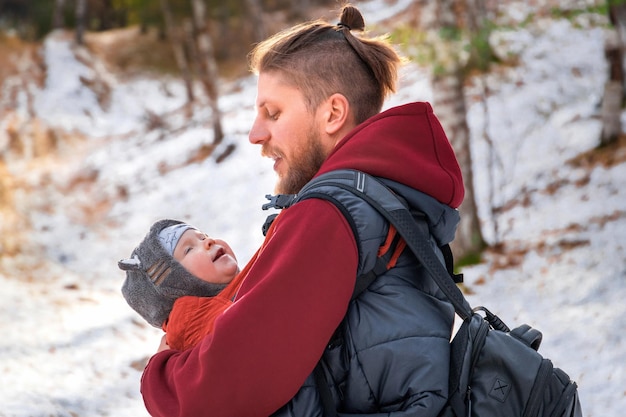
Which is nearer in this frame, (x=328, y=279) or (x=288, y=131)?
(x=328, y=279)

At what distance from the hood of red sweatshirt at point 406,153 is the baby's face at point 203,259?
543mm

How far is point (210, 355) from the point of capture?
1683 mm

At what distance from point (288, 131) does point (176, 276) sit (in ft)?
1.92

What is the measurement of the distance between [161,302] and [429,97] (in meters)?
13.3

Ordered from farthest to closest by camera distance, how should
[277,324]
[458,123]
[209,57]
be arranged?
[209,57] < [458,123] < [277,324]

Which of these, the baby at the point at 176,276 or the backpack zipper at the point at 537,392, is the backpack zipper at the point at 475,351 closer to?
the backpack zipper at the point at 537,392

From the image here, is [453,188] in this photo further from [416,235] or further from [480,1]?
[480,1]

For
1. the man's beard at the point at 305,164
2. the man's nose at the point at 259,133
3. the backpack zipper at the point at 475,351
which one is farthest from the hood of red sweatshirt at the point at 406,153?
the backpack zipper at the point at 475,351

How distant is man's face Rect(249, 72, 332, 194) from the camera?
2055 mm

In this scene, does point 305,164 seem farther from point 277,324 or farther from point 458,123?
point 458,123

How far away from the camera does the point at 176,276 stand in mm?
2162

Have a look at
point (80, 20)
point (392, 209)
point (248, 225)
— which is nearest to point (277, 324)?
point (392, 209)

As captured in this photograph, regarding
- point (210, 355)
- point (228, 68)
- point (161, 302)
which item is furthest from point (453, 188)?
point (228, 68)

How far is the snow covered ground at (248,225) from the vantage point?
5.78 m
